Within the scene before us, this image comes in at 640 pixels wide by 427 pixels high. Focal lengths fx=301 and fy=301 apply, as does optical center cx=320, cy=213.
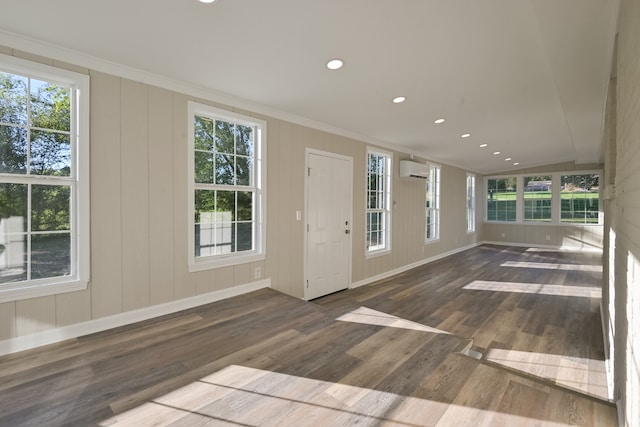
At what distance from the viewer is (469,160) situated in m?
7.95

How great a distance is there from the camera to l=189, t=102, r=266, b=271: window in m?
3.09

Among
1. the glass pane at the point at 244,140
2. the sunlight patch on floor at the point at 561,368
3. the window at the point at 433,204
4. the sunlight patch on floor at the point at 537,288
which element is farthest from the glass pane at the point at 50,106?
the window at the point at 433,204

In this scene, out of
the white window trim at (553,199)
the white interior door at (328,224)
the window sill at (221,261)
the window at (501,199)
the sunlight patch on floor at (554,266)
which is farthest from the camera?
the window at (501,199)

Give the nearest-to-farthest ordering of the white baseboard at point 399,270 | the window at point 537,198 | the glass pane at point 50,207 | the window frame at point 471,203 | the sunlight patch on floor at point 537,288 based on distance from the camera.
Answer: the glass pane at point 50,207, the sunlight patch on floor at point 537,288, the white baseboard at point 399,270, the window at point 537,198, the window frame at point 471,203

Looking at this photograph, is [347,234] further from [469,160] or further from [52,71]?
[469,160]

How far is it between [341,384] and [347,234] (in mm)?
3054

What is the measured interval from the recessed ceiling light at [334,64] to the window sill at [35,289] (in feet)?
9.01

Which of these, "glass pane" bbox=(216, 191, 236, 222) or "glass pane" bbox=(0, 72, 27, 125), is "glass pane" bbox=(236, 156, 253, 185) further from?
"glass pane" bbox=(0, 72, 27, 125)

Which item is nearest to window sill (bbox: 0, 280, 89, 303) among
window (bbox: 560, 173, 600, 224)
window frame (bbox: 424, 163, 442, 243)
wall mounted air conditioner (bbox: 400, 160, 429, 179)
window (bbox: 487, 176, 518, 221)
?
wall mounted air conditioner (bbox: 400, 160, 429, 179)

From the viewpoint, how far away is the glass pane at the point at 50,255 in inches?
88.3

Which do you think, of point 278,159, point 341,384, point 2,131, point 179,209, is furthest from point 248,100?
point 341,384

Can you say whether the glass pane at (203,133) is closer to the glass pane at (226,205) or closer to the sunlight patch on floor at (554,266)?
the glass pane at (226,205)

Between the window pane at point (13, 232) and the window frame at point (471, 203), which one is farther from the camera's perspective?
the window frame at point (471, 203)

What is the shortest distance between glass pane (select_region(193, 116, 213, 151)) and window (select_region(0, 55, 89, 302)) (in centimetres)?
92
